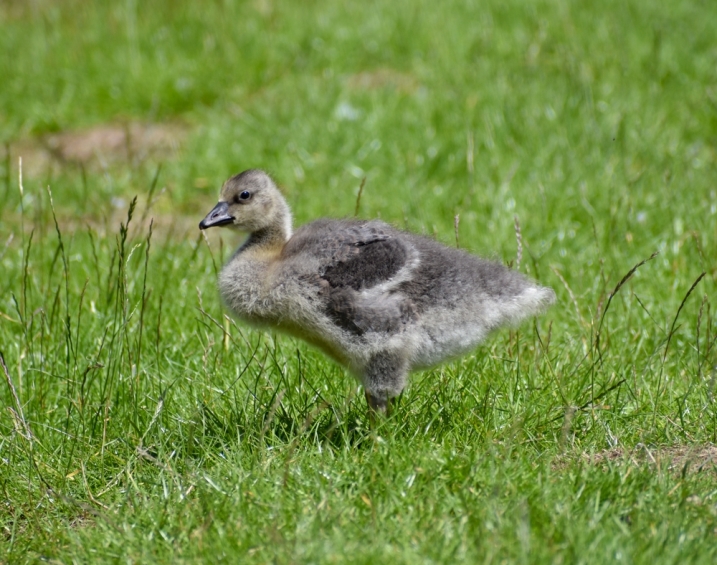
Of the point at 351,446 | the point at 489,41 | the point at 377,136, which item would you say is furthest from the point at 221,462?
the point at 489,41

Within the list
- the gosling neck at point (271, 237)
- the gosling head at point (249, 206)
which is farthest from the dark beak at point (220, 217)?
the gosling neck at point (271, 237)

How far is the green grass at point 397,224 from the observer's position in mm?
3801

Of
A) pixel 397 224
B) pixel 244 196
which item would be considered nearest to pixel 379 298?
pixel 244 196

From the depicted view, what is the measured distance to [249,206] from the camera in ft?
15.8

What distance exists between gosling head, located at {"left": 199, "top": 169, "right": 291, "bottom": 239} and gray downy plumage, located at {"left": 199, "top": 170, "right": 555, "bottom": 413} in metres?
0.23

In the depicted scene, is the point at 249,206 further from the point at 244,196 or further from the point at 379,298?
the point at 379,298

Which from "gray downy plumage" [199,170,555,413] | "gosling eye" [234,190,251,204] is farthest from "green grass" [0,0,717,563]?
"gosling eye" [234,190,251,204]

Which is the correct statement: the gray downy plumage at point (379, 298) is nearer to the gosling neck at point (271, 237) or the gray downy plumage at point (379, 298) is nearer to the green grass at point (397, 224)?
the gosling neck at point (271, 237)

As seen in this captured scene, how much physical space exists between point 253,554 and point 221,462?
830mm

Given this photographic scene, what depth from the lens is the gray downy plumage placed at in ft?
14.3

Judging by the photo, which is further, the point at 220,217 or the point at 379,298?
the point at 220,217

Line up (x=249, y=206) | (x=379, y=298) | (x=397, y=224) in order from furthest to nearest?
(x=397, y=224)
(x=249, y=206)
(x=379, y=298)

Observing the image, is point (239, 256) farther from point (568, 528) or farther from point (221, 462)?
point (568, 528)

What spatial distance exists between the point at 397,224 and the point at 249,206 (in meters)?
1.31
